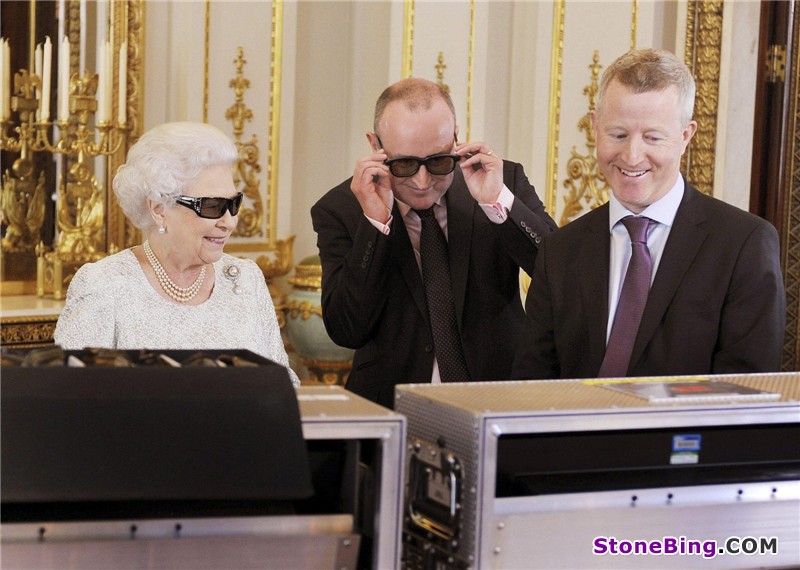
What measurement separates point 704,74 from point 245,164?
98.4 inches

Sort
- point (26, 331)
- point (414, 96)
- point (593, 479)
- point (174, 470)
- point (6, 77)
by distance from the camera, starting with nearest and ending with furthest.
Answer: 1. point (174, 470)
2. point (593, 479)
3. point (414, 96)
4. point (26, 331)
5. point (6, 77)

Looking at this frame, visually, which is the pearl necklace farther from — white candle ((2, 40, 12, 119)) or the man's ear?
white candle ((2, 40, 12, 119))

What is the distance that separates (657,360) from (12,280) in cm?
355

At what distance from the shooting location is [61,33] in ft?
17.2

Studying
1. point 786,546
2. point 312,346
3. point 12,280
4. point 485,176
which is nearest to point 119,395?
point 786,546

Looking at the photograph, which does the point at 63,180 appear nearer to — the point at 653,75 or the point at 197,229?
the point at 197,229

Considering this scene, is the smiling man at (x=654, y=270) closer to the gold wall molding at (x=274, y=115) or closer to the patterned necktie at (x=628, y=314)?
the patterned necktie at (x=628, y=314)

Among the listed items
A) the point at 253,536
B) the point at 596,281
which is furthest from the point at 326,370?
the point at 253,536

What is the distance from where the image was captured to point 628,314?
2.49 m

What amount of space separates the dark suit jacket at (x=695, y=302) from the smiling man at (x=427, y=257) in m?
0.51

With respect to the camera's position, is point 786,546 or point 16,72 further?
point 16,72

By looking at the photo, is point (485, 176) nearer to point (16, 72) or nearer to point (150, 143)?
point (150, 143)

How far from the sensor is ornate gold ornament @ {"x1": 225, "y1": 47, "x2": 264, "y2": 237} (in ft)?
19.7

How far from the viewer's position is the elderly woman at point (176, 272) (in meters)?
2.78
